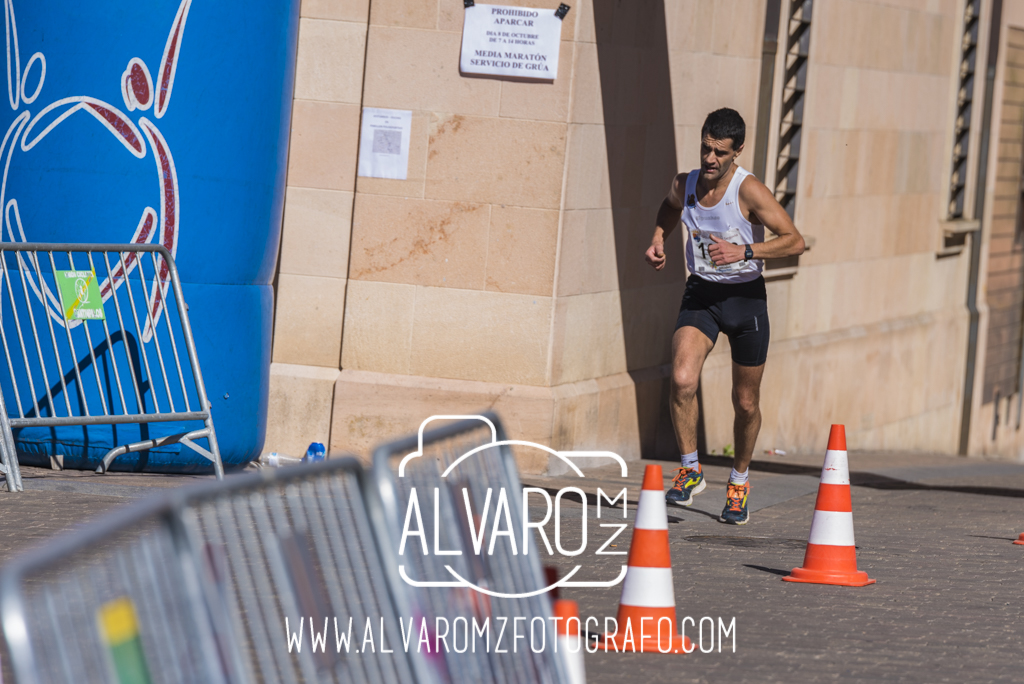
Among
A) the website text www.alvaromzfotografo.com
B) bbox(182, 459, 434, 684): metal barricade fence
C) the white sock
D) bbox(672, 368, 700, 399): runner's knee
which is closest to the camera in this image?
bbox(182, 459, 434, 684): metal barricade fence

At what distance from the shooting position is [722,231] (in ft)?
24.2

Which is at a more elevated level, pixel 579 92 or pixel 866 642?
pixel 579 92

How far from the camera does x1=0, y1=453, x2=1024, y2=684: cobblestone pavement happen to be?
4.74m


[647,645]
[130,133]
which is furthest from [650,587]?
[130,133]

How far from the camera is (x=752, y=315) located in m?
7.44

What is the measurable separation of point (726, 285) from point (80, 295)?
3.16 metres

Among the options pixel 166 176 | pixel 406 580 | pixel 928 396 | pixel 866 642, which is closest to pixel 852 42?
A: pixel 928 396

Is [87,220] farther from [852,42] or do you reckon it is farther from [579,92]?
[852,42]

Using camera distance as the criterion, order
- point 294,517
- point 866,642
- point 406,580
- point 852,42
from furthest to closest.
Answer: point 852,42
point 866,642
point 406,580
point 294,517

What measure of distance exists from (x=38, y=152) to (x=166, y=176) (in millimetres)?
650

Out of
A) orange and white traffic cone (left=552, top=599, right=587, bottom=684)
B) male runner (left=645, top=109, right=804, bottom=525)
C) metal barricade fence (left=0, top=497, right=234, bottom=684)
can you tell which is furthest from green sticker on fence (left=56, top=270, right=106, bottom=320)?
metal barricade fence (left=0, top=497, right=234, bottom=684)

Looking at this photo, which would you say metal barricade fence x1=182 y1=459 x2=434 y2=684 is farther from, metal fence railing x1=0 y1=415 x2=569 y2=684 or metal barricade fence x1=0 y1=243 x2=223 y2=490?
metal barricade fence x1=0 y1=243 x2=223 y2=490

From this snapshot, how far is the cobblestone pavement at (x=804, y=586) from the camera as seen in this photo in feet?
15.5

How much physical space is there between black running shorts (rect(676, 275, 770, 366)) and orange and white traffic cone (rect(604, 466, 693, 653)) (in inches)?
106
